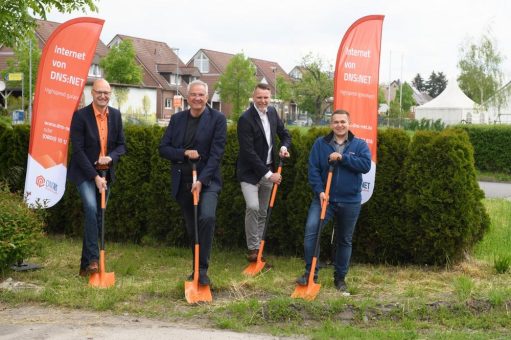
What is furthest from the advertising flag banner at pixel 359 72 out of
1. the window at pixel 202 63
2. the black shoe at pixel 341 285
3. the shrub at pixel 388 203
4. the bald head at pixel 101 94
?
the window at pixel 202 63

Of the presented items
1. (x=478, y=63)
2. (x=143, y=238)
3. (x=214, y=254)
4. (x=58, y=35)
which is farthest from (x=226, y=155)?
(x=478, y=63)

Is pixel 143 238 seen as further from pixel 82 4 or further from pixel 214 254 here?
pixel 82 4

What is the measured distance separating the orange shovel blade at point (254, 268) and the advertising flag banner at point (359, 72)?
1917mm

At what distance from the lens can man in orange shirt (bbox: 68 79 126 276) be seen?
7086mm

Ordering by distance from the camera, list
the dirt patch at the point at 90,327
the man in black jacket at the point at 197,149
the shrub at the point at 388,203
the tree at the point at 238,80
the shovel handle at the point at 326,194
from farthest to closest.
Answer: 1. the tree at the point at 238,80
2. the shrub at the point at 388,203
3. the man in black jacket at the point at 197,149
4. the shovel handle at the point at 326,194
5. the dirt patch at the point at 90,327

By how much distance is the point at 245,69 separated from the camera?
62.7m

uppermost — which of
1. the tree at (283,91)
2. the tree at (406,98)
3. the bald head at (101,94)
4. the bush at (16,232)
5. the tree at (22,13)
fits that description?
the tree at (406,98)

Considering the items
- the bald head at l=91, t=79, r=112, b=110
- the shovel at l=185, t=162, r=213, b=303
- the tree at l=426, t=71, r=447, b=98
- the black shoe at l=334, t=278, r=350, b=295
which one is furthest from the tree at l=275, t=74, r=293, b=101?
the tree at l=426, t=71, r=447, b=98

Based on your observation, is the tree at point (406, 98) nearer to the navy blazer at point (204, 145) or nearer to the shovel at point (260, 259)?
the shovel at point (260, 259)

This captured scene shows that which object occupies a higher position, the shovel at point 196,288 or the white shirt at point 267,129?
the white shirt at point 267,129

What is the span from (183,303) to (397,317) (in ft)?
6.26

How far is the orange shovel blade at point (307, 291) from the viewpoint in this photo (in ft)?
20.3

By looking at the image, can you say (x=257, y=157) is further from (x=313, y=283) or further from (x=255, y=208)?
(x=313, y=283)

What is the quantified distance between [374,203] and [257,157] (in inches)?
59.6
